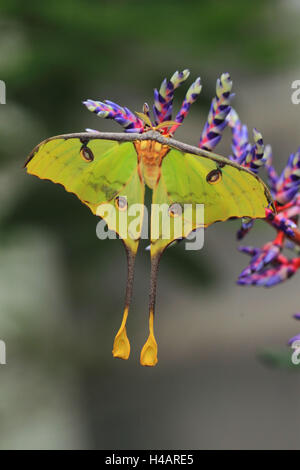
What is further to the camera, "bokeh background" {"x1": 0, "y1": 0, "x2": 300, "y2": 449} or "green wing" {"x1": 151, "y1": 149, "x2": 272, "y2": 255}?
"bokeh background" {"x1": 0, "y1": 0, "x2": 300, "y2": 449}

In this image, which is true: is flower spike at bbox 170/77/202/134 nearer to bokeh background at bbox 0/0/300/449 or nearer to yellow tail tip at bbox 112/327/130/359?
yellow tail tip at bbox 112/327/130/359

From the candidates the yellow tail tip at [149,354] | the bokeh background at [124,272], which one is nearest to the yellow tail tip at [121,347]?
the yellow tail tip at [149,354]

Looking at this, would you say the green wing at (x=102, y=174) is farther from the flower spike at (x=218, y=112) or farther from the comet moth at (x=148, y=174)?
the flower spike at (x=218, y=112)

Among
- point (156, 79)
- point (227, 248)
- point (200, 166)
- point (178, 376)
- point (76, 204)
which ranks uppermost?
point (156, 79)

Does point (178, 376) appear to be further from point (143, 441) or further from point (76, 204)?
point (76, 204)

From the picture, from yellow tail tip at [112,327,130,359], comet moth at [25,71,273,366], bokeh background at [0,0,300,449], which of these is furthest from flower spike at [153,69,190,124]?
bokeh background at [0,0,300,449]

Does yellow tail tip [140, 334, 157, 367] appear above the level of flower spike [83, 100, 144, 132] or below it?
below

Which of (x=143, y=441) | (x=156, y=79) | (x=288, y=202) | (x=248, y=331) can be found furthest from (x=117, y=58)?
(x=143, y=441)
